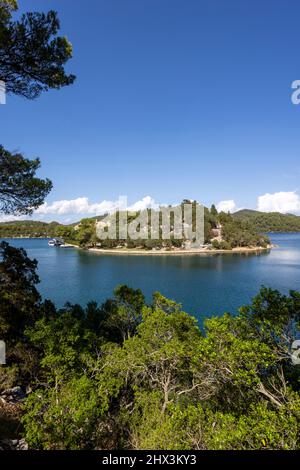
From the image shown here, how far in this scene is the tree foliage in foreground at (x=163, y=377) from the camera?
470 centimetres

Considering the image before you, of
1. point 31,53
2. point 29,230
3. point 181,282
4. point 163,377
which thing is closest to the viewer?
point 31,53

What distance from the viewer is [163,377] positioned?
769 cm

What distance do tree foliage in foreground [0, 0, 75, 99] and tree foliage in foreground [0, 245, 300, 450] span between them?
5198 millimetres

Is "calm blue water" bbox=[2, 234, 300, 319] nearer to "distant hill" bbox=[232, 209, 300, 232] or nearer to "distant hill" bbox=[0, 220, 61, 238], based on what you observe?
"distant hill" bbox=[0, 220, 61, 238]

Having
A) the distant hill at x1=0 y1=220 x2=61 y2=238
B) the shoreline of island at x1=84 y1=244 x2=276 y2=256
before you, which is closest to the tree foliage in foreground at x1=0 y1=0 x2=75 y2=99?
the shoreline of island at x1=84 y1=244 x2=276 y2=256

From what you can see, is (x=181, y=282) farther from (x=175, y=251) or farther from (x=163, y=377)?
(x=175, y=251)

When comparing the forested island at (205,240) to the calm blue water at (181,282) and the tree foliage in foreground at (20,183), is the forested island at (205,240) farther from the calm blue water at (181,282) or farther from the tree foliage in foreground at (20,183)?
the tree foliage in foreground at (20,183)

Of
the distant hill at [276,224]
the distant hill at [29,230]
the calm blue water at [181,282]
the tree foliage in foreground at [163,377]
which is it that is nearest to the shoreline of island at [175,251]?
the calm blue water at [181,282]

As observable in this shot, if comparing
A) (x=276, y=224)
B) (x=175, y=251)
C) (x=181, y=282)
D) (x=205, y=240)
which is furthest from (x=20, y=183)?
(x=276, y=224)

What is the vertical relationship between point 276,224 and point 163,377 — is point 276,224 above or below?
above

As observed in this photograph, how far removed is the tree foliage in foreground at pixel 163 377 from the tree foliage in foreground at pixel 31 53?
520 centimetres

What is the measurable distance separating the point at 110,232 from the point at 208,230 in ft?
91.3

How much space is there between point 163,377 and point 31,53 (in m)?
8.78

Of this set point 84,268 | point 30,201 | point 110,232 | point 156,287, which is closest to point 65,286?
point 156,287
